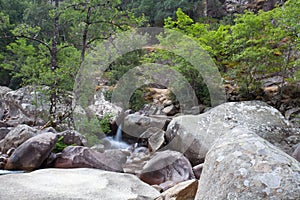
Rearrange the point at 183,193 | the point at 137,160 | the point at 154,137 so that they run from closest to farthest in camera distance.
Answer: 1. the point at 183,193
2. the point at 137,160
3. the point at 154,137

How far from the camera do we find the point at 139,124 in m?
8.57

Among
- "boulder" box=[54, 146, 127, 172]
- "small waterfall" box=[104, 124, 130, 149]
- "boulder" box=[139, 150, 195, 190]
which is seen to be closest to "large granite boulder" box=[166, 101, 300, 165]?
"boulder" box=[139, 150, 195, 190]

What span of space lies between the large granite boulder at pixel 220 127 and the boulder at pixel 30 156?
294cm

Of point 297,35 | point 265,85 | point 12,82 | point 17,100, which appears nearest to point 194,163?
point 297,35

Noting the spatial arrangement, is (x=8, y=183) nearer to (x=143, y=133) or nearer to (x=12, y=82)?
(x=143, y=133)

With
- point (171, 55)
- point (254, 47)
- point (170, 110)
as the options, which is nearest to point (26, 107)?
point (170, 110)

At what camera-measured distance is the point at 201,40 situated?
9.98 metres

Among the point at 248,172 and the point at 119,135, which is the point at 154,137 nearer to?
the point at 119,135

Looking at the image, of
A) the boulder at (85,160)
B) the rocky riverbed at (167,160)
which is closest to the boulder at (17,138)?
the rocky riverbed at (167,160)

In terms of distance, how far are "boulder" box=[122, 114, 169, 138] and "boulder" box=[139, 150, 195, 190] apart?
3341mm

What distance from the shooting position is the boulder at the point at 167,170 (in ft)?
15.1

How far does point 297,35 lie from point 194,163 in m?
5.01

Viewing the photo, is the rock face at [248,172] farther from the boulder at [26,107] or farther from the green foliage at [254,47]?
the boulder at [26,107]

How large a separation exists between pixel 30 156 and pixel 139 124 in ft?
12.7
